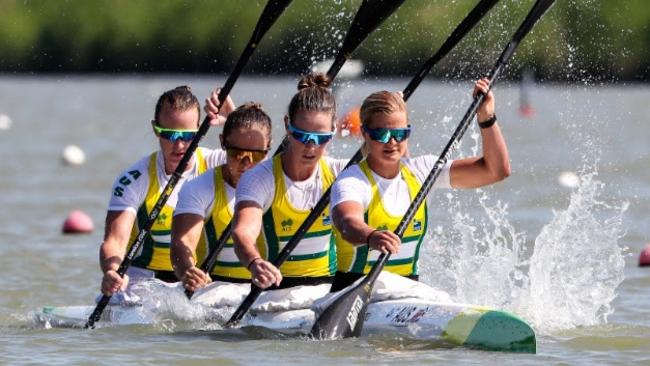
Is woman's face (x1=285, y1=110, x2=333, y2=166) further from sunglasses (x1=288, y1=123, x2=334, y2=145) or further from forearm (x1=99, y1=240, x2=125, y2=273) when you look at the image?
forearm (x1=99, y1=240, x2=125, y2=273)

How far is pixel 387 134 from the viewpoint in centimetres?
677

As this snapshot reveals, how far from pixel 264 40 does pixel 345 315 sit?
30.7m

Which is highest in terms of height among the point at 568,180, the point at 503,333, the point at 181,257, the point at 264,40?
the point at 264,40

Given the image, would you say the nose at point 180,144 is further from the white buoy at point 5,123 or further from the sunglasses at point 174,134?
the white buoy at point 5,123

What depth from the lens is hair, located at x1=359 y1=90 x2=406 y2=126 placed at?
6.79m

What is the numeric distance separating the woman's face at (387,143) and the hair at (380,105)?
17 millimetres

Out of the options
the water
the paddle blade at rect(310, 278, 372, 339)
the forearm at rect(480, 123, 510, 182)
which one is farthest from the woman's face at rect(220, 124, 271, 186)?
the forearm at rect(480, 123, 510, 182)

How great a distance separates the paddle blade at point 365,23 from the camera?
8211 mm

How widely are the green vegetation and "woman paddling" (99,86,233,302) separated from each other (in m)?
15.6

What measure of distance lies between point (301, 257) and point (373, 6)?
5.63ft

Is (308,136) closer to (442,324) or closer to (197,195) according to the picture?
(197,195)

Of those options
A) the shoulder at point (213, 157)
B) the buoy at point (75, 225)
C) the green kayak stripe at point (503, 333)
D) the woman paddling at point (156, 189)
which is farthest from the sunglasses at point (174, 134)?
the buoy at point (75, 225)

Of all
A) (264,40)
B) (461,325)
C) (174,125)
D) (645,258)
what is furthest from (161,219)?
(264,40)

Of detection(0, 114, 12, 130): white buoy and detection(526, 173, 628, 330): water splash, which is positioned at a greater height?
detection(0, 114, 12, 130): white buoy
